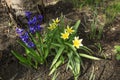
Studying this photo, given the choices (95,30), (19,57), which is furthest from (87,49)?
(19,57)

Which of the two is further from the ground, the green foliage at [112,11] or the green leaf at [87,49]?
the green foliage at [112,11]

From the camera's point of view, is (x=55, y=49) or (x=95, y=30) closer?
(x=55, y=49)

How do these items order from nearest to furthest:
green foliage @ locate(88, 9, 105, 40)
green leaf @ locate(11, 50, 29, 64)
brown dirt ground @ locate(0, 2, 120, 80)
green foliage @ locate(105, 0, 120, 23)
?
green leaf @ locate(11, 50, 29, 64) → brown dirt ground @ locate(0, 2, 120, 80) → green foliage @ locate(88, 9, 105, 40) → green foliage @ locate(105, 0, 120, 23)

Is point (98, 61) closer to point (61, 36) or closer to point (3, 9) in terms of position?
point (61, 36)

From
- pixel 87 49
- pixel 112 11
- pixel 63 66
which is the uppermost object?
pixel 112 11

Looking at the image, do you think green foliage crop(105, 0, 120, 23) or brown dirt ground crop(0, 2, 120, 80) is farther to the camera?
green foliage crop(105, 0, 120, 23)

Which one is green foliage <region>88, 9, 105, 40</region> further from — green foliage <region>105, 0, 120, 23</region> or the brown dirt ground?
green foliage <region>105, 0, 120, 23</region>

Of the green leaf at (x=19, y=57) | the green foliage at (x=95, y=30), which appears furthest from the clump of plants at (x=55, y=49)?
the green foliage at (x=95, y=30)

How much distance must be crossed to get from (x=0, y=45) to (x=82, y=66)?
1.21m

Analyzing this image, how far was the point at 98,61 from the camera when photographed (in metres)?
3.35

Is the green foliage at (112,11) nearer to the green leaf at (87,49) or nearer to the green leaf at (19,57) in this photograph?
the green leaf at (87,49)

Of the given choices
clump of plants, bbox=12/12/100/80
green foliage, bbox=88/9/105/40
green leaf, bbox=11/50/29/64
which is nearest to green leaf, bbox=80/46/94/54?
clump of plants, bbox=12/12/100/80

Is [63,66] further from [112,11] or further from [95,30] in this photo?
[112,11]

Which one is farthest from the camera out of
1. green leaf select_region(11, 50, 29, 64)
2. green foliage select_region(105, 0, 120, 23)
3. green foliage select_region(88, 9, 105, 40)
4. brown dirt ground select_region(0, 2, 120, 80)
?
green foliage select_region(105, 0, 120, 23)
